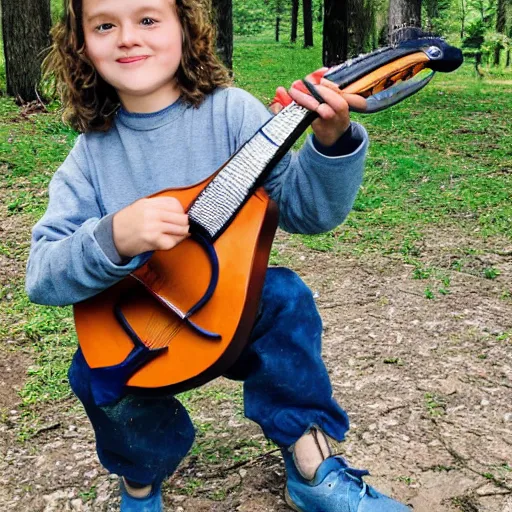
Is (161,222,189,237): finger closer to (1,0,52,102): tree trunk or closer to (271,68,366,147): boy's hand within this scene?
(271,68,366,147): boy's hand

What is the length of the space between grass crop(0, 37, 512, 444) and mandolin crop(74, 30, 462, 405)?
915 millimetres

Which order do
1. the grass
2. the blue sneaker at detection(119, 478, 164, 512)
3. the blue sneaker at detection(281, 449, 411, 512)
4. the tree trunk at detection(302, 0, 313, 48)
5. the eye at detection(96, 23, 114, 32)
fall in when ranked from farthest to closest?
the tree trunk at detection(302, 0, 313, 48) < the grass < the blue sneaker at detection(119, 478, 164, 512) < the blue sneaker at detection(281, 449, 411, 512) < the eye at detection(96, 23, 114, 32)

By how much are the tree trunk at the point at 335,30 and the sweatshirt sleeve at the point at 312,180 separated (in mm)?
7656

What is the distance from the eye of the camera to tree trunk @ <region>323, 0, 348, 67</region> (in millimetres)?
9062

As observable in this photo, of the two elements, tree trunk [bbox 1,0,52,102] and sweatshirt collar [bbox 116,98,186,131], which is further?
tree trunk [bbox 1,0,52,102]

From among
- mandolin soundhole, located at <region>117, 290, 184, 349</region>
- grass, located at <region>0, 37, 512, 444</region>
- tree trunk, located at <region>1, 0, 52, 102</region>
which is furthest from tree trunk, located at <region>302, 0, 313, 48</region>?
mandolin soundhole, located at <region>117, 290, 184, 349</region>

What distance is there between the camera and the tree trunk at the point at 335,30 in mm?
9062

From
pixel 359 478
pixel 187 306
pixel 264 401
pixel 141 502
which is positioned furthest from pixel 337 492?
pixel 187 306

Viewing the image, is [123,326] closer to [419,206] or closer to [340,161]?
[340,161]

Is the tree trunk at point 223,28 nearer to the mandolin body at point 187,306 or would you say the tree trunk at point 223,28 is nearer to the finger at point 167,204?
the mandolin body at point 187,306

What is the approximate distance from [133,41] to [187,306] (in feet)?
2.06

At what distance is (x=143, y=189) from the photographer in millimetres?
1845

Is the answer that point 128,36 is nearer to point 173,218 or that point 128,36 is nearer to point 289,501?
point 173,218

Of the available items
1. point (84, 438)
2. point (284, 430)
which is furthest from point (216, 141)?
point (84, 438)
